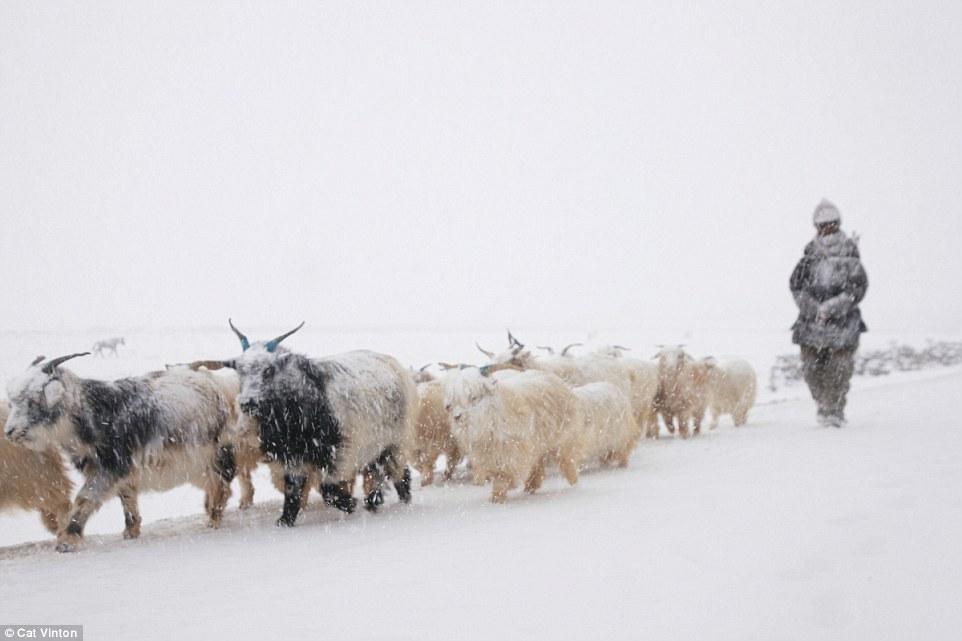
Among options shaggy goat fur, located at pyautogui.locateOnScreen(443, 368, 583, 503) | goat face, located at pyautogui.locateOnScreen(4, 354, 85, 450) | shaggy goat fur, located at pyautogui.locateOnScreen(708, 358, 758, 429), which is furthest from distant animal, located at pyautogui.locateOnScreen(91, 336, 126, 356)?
shaggy goat fur, located at pyautogui.locateOnScreen(708, 358, 758, 429)

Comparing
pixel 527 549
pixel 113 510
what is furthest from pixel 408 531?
pixel 113 510

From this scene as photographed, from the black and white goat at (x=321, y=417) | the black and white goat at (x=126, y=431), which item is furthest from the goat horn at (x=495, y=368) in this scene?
the black and white goat at (x=126, y=431)

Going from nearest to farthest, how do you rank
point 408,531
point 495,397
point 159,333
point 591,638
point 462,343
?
point 591,638, point 408,531, point 495,397, point 159,333, point 462,343

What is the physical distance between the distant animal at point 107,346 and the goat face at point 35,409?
13.8 m

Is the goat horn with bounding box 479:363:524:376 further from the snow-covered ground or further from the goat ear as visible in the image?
the goat ear

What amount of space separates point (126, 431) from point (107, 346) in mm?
14688

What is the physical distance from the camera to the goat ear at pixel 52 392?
4.90 m

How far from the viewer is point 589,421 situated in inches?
275

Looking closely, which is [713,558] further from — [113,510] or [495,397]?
[113,510]

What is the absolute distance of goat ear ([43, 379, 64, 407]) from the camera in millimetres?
4902

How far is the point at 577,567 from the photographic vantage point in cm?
339

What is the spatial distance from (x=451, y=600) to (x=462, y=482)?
14.5 feet

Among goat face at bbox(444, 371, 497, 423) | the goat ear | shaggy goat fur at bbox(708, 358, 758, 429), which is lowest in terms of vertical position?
shaggy goat fur at bbox(708, 358, 758, 429)

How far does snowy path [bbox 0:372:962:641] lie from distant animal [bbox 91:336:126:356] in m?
13.6
